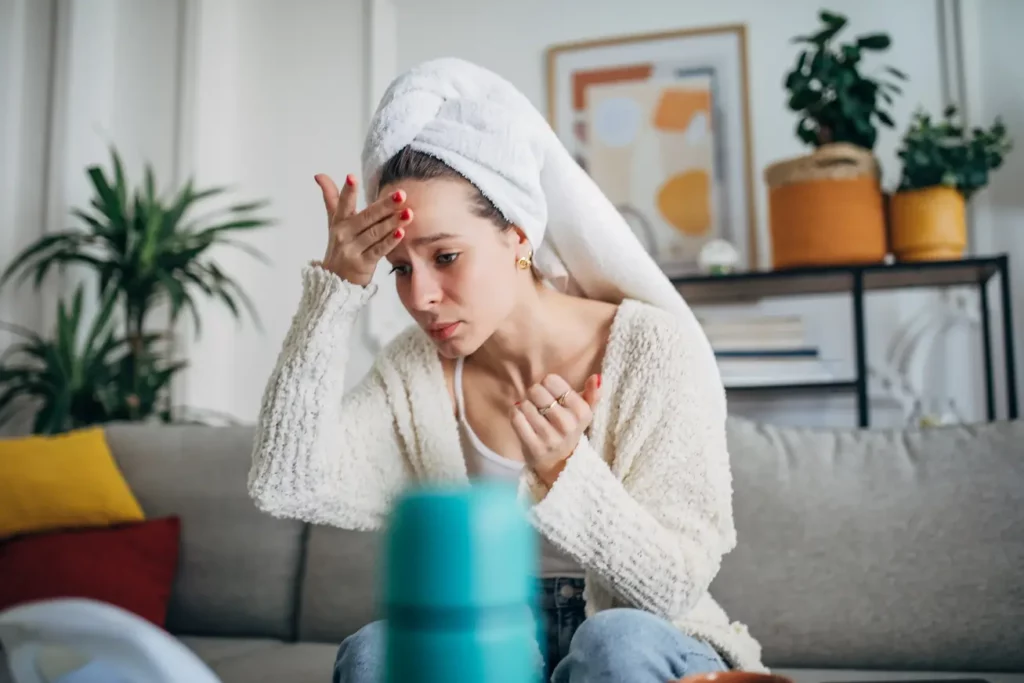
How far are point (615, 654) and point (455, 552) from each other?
0.52 m

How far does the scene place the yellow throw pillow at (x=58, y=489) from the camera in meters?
1.66

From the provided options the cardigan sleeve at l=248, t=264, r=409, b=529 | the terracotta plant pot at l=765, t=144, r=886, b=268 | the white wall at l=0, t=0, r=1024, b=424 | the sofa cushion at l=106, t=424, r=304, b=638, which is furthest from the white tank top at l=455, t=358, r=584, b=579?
the white wall at l=0, t=0, r=1024, b=424

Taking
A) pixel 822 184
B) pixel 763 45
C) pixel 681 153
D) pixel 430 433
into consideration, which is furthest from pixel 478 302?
pixel 763 45

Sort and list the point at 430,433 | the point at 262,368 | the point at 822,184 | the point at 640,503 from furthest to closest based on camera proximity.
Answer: the point at 262,368 → the point at 822,184 → the point at 430,433 → the point at 640,503

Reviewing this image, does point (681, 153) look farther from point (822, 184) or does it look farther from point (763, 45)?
point (822, 184)

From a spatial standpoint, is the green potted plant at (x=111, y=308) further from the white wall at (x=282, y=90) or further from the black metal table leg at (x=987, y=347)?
the black metal table leg at (x=987, y=347)

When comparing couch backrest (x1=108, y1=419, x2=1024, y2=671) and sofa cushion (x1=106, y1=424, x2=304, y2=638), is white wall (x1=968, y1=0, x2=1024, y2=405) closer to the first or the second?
couch backrest (x1=108, y1=419, x2=1024, y2=671)

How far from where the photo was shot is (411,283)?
0.97m

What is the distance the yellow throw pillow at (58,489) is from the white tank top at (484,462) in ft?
→ 3.00

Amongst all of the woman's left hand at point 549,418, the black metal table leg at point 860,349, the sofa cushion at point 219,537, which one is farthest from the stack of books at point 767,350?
the woman's left hand at point 549,418

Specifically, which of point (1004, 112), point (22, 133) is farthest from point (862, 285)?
point (22, 133)

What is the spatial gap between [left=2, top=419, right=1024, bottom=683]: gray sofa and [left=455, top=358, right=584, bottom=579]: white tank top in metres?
0.38

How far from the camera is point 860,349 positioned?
6.81ft

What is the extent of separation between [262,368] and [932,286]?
2141 mm
